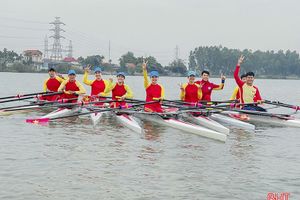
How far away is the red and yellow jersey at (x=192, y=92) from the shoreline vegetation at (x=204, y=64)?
303ft

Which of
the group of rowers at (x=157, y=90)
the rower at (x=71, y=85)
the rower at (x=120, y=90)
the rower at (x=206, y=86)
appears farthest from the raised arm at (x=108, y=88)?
the rower at (x=206, y=86)

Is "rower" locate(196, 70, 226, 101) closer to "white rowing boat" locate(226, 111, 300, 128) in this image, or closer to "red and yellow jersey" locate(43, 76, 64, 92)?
"white rowing boat" locate(226, 111, 300, 128)

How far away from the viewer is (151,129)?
15766 mm

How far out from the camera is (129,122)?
50.9ft

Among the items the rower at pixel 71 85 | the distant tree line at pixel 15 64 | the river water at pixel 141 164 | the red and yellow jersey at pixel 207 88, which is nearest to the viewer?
the river water at pixel 141 164

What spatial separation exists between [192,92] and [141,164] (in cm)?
704

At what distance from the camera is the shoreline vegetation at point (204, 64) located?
119 metres

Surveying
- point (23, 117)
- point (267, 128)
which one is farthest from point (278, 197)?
point (23, 117)

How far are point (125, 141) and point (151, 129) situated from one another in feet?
7.49

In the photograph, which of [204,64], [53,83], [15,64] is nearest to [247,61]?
[204,64]

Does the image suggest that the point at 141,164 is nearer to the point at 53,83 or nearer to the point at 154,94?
the point at 154,94

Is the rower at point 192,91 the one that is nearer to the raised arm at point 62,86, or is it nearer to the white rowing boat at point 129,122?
the white rowing boat at point 129,122

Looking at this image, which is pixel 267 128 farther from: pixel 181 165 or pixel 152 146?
pixel 181 165

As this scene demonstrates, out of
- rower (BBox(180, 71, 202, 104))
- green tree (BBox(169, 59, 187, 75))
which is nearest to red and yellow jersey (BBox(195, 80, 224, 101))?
rower (BBox(180, 71, 202, 104))
